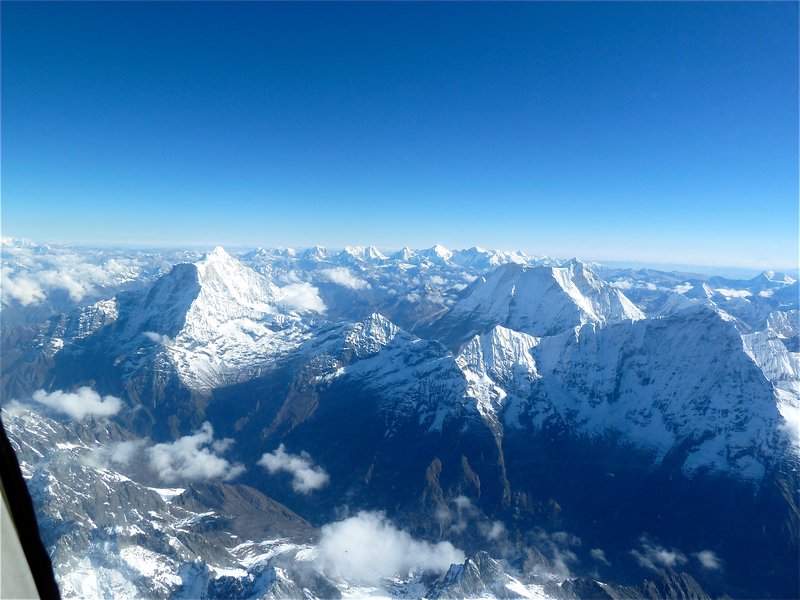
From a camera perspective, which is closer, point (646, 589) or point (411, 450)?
point (646, 589)

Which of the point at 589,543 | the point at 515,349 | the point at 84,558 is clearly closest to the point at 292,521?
the point at 84,558

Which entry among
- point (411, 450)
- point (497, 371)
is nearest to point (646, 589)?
point (411, 450)

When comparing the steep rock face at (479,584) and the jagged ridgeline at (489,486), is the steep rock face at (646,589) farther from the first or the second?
the steep rock face at (479,584)

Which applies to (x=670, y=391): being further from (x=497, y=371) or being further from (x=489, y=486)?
(x=489, y=486)

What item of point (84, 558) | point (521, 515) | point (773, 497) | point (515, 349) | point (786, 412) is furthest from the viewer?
point (515, 349)

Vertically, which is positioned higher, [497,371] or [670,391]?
[670,391]

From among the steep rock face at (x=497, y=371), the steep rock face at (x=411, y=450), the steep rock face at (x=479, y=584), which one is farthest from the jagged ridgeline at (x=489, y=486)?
the steep rock face at (x=497, y=371)

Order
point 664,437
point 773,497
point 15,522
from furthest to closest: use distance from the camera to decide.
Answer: point 664,437, point 773,497, point 15,522

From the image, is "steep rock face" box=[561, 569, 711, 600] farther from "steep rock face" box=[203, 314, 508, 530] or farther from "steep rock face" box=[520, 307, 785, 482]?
"steep rock face" box=[203, 314, 508, 530]

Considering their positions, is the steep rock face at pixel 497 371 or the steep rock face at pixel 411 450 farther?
the steep rock face at pixel 497 371

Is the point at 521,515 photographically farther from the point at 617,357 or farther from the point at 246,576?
the point at 246,576

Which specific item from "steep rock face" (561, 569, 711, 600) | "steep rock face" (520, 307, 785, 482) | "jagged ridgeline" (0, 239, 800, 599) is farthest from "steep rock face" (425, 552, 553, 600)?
"steep rock face" (520, 307, 785, 482)
